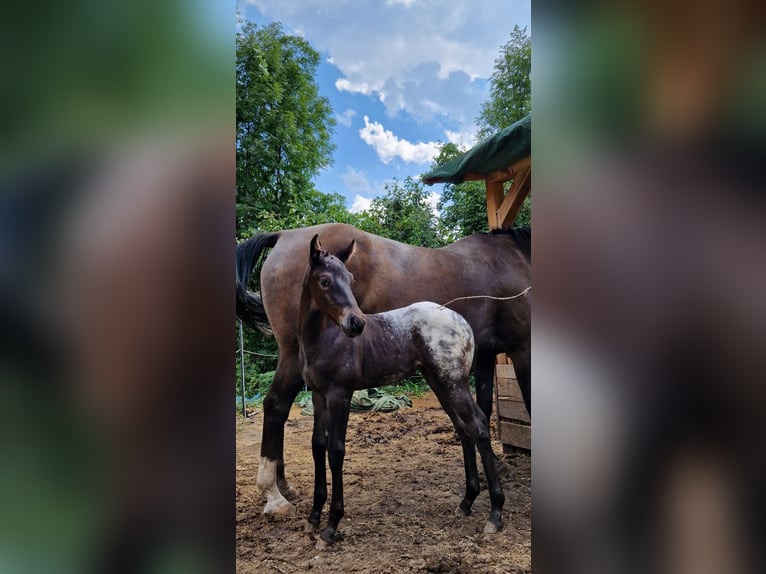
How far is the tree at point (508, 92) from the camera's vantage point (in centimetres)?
770

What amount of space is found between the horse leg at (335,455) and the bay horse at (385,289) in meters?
0.42

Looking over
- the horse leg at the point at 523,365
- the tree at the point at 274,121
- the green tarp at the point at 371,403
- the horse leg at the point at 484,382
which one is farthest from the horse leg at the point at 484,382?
the tree at the point at 274,121

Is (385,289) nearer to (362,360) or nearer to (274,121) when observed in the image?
(362,360)

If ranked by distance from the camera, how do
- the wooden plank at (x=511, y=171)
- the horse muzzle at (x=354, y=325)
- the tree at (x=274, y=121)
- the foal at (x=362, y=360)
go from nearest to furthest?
the horse muzzle at (x=354, y=325)
the foal at (x=362, y=360)
the wooden plank at (x=511, y=171)
the tree at (x=274, y=121)

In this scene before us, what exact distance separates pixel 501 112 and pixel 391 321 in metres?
Result: 7.19

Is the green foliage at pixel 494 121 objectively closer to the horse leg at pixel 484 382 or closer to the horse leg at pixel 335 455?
the horse leg at pixel 484 382

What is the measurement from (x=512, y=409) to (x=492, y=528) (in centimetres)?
140
